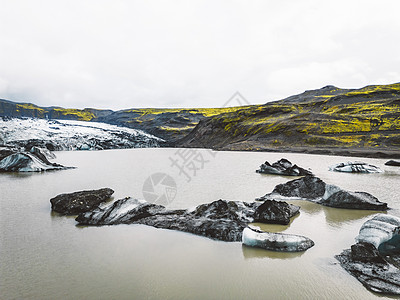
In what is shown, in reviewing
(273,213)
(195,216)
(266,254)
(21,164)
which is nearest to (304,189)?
(273,213)

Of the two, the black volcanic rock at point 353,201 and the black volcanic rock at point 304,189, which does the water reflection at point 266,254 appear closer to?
the black volcanic rock at point 353,201

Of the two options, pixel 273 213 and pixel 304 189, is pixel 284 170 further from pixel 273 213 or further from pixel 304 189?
pixel 273 213

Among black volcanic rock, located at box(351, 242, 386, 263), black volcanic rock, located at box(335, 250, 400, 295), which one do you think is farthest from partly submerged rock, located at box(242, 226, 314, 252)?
black volcanic rock, located at box(351, 242, 386, 263)

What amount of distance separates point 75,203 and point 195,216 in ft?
15.4

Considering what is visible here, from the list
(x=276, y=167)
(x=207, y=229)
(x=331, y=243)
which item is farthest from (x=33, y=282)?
(x=276, y=167)

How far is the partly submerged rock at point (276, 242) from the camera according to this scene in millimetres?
6098

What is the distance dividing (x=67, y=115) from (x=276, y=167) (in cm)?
14714

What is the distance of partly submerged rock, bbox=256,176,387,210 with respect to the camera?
9.77 metres

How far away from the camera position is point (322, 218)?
8773mm

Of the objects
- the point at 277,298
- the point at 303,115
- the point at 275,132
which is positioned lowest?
the point at 277,298

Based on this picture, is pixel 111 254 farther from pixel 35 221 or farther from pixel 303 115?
pixel 303 115

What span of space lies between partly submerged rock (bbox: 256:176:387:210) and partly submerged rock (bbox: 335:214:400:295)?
3.56m

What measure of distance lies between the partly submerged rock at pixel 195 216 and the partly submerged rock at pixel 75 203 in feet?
3.23

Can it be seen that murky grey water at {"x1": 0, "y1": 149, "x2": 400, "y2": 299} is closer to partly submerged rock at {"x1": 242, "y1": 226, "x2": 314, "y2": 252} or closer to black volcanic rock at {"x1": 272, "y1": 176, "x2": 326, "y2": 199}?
partly submerged rock at {"x1": 242, "y1": 226, "x2": 314, "y2": 252}
